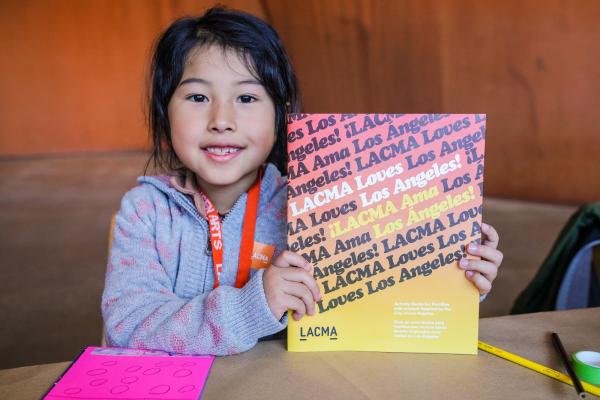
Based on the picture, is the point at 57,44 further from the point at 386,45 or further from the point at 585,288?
the point at 585,288

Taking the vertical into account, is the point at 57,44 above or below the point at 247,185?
above

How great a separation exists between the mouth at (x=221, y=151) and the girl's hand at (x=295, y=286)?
0.31m

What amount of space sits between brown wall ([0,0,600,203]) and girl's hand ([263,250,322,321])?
3.79 meters

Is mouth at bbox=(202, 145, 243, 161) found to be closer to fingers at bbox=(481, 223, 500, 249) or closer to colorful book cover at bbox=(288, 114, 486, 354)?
colorful book cover at bbox=(288, 114, 486, 354)

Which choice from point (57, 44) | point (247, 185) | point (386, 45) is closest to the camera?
point (247, 185)

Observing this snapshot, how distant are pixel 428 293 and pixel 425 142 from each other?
22 centimetres

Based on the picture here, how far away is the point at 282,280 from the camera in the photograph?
868 millimetres

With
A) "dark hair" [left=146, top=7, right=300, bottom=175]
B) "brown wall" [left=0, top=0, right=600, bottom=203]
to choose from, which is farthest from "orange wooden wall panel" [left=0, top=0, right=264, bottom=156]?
"dark hair" [left=146, top=7, right=300, bottom=175]

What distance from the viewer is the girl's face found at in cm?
110

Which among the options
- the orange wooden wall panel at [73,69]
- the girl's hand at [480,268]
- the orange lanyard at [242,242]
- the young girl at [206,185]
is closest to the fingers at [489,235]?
the young girl at [206,185]

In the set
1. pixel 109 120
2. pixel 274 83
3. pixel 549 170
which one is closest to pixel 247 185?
pixel 274 83

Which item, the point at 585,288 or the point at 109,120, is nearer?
the point at 585,288

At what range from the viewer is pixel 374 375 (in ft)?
2.59

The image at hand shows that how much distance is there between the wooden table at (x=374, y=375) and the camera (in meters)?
0.74
